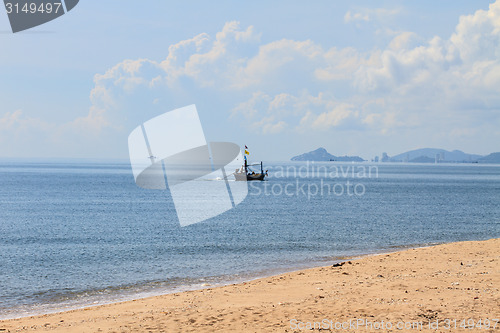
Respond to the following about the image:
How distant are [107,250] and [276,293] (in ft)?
60.0

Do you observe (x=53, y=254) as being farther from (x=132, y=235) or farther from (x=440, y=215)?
(x=440, y=215)

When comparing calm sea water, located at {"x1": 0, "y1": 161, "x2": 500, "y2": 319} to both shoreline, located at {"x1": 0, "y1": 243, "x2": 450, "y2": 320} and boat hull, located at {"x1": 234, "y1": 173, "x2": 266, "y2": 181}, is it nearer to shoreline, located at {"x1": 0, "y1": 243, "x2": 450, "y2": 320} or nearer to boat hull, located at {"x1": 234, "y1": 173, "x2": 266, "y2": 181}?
shoreline, located at {"x1": 0, "y1": 243, "x2": 450, "y2": 320}

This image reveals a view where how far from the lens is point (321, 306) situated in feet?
41.8

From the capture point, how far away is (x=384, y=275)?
1755cm

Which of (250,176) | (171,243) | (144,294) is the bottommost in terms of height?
(171,243)

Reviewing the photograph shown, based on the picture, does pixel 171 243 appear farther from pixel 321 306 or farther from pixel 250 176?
pixel 250 176

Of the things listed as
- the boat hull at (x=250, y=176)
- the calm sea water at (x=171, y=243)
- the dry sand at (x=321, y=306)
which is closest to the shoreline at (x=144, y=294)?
the calm sea water at (x=171, y=243)

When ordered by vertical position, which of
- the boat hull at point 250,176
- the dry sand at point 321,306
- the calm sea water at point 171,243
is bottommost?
the calm sea water at point 171,243

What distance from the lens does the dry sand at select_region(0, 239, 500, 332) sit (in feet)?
37.0

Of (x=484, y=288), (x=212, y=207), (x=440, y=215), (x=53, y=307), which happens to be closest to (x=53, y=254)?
(x=53, y=307)

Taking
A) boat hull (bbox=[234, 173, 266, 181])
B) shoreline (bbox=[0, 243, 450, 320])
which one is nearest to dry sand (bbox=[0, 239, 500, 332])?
shoreline (bbox=[0, 243, 450, 320])

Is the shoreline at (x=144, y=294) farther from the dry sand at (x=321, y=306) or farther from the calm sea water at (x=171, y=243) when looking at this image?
the dry sand at (x=321, y=306)

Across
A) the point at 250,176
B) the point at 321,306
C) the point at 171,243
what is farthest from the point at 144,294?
the point at 250,176

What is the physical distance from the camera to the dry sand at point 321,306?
11.3 meters
